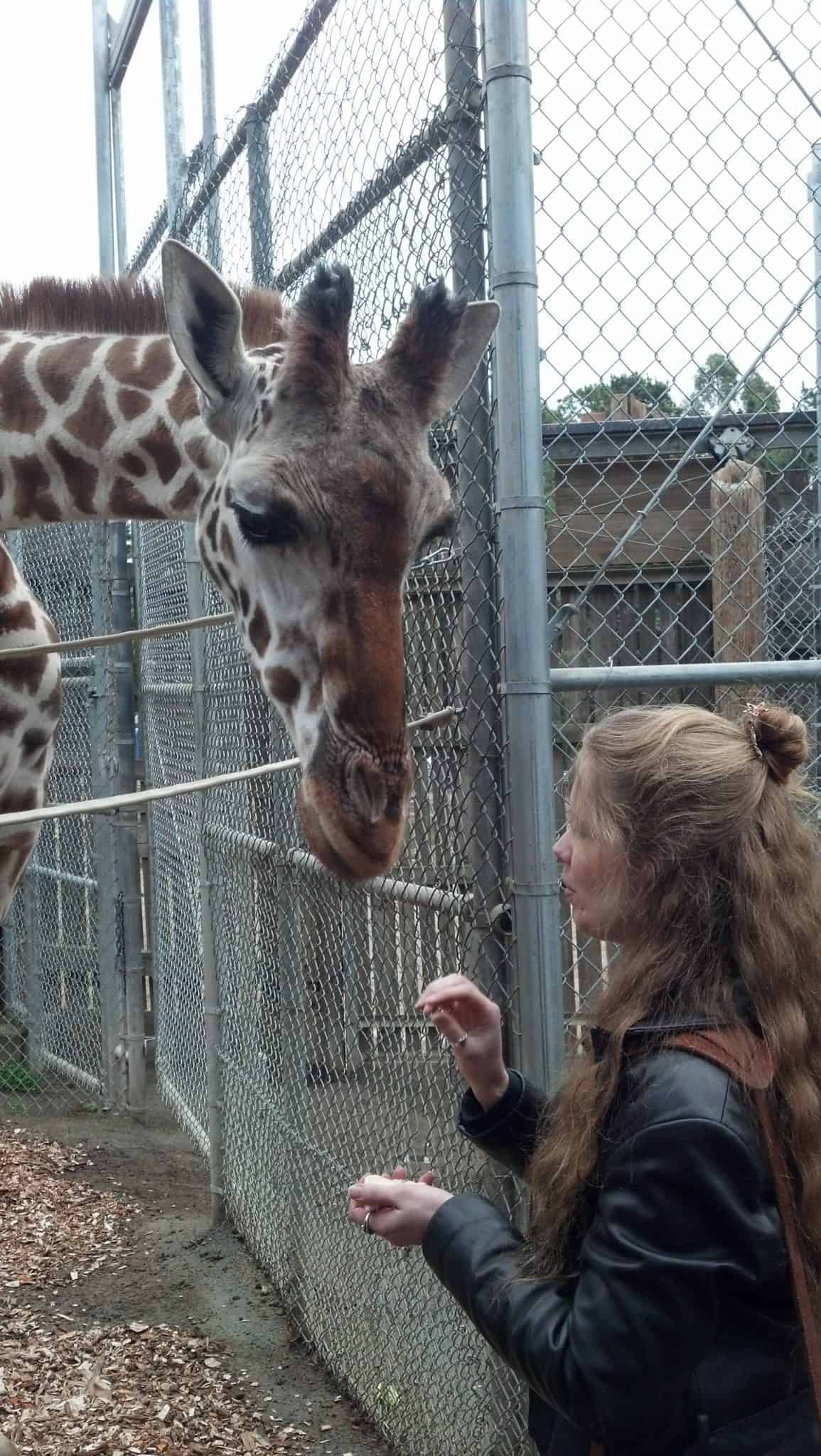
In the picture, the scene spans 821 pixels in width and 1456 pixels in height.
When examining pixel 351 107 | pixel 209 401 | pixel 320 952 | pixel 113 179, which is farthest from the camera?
pixel 113 179

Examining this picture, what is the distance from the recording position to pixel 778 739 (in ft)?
5.90

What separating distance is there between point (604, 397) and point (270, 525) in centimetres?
252

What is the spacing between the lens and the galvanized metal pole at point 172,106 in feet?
18.1

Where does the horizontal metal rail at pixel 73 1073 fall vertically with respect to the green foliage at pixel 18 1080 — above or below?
above

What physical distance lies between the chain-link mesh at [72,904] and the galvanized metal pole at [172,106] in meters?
1.88

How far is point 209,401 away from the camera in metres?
2.98

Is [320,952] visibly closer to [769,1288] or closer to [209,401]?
[209,401]

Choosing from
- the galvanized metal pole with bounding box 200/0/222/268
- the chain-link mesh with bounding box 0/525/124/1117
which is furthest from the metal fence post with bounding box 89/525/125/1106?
the galvanized metal pole with bounding box 200/0/222/268

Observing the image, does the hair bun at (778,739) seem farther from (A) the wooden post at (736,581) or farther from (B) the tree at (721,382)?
(A) the wooden post at (736,581)

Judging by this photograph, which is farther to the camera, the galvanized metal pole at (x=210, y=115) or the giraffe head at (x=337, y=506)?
the galvanized metal pole at (x=210, y=115)

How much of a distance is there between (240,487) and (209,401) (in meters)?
0.34

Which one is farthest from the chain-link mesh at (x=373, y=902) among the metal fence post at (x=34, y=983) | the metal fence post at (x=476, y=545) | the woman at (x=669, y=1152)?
the metal fence post at (x=34, y=983)

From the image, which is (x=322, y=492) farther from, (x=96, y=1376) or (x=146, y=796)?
(x=96, y=1376)

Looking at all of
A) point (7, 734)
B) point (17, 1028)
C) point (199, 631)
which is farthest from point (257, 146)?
point (17, 1028)
